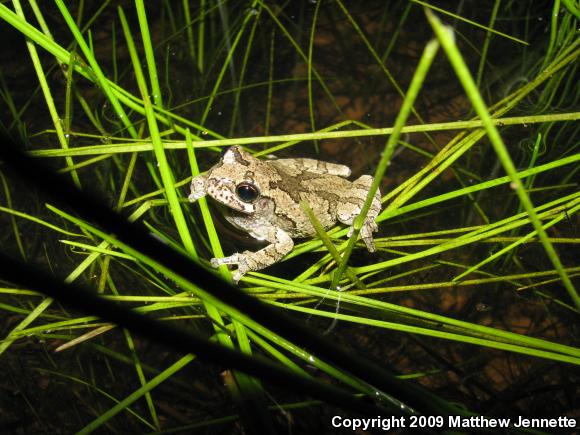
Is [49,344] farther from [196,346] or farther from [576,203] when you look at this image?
[576,203]

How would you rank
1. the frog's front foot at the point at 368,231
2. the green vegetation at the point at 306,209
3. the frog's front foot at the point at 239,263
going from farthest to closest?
the frog's front foot at the point at 368,231 < the frog's front foot at the point at 239,263 < the green vegetation at the point at 306,209

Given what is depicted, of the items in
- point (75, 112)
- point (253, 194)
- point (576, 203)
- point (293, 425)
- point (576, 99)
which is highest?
point (75, 112)

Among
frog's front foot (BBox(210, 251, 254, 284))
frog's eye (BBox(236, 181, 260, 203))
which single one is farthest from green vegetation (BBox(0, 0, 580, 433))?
frog's eye (BBox(236, 181, 260, 203))

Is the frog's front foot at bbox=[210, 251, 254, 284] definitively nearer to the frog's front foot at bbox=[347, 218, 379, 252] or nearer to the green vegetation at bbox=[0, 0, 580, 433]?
the green vegetation at bbox=[0, 0, 580, 433]

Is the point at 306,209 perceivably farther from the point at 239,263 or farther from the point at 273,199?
the point at 273,199

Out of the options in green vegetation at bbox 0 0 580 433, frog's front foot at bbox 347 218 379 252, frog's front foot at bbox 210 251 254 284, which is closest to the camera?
green vegetation at bbox 0 0 580 433

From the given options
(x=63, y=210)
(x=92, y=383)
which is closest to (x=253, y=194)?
(x=63, y=210)

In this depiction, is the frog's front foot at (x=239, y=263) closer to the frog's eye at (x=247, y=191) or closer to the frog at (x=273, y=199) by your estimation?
the frog at (x=273, y=199)

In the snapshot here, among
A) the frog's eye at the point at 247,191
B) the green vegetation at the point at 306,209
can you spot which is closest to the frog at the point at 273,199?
the frog's eye at the point at 247,191
